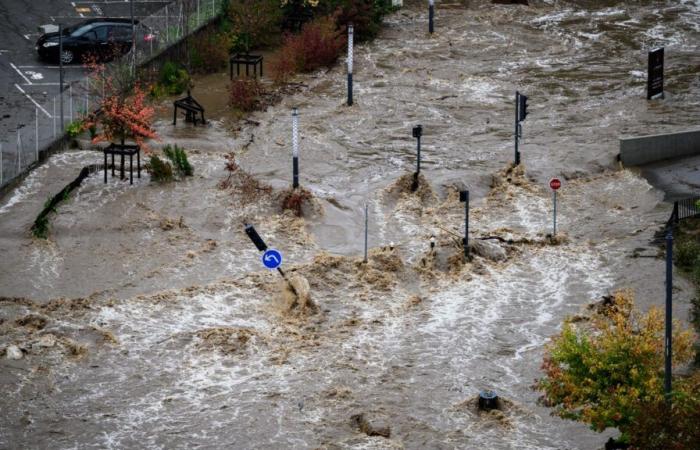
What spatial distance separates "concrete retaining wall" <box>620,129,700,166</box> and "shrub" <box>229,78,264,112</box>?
11.9 m

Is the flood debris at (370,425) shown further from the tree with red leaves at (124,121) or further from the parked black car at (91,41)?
the parked black car at (91,41)

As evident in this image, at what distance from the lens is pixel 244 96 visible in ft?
140

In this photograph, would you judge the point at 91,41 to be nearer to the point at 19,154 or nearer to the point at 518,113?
the point at 19,154

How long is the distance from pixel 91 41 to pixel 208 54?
13.4 ft

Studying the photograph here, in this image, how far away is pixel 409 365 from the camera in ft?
86.1

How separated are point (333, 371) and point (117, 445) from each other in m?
4.72

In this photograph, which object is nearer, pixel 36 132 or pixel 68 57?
pixel 36 132

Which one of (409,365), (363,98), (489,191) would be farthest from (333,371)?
(363,98)

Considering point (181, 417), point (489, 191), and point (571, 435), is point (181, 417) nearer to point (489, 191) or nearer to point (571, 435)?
point (571, 435)

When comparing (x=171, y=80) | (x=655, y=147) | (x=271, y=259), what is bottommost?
(x=271, y=259)

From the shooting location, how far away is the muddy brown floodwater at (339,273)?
24.0m

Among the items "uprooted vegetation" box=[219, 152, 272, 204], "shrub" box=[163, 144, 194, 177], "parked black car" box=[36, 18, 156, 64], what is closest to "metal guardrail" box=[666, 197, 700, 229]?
"uprooted vegetation" box=[219, 152, 272, 204]

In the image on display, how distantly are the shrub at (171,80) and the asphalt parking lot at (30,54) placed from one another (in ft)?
8.74

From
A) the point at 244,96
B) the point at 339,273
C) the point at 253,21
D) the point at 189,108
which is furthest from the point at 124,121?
the point at 253,21
